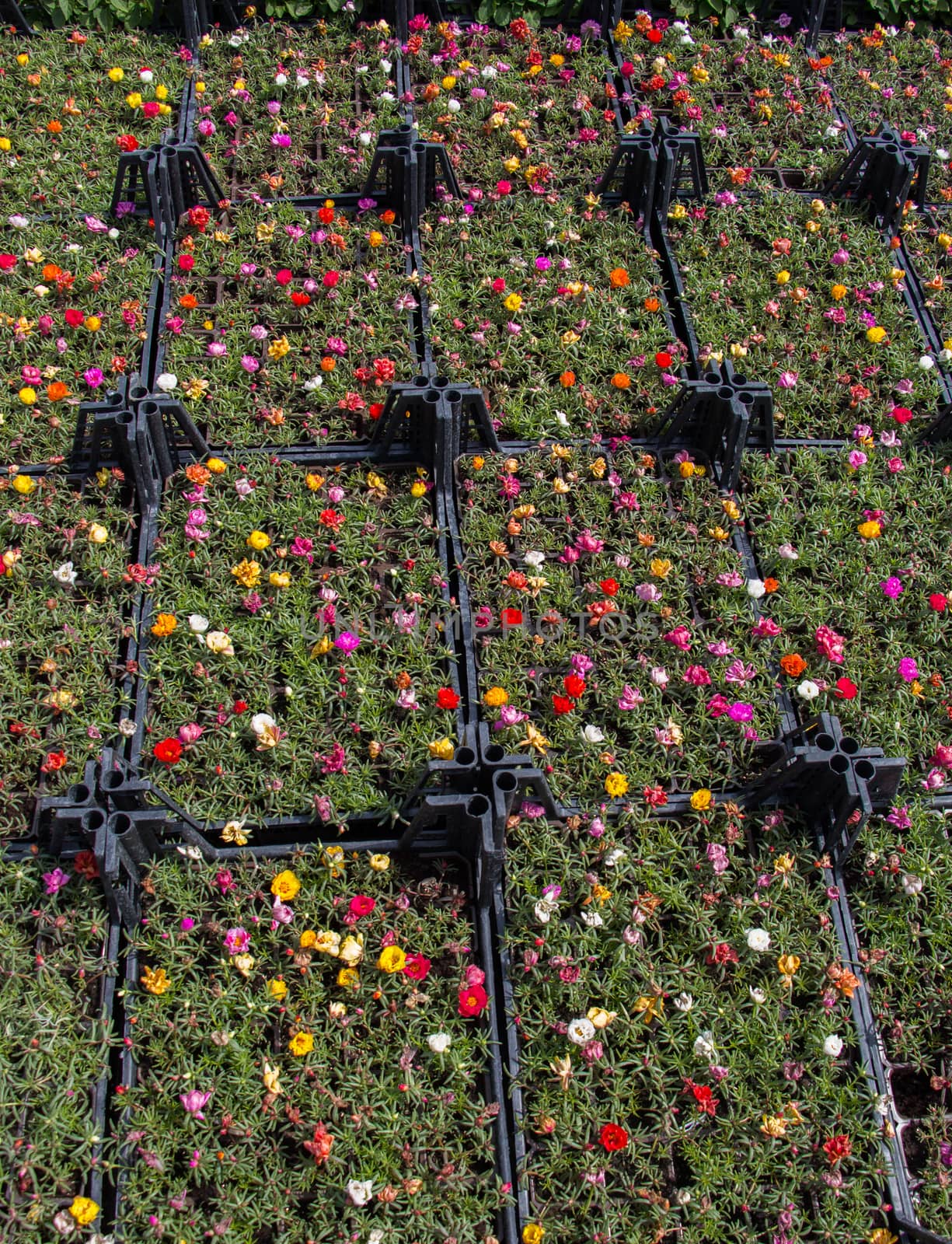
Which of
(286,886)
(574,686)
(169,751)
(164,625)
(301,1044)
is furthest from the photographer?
(164,625)

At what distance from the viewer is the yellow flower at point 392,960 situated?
3.29 metres

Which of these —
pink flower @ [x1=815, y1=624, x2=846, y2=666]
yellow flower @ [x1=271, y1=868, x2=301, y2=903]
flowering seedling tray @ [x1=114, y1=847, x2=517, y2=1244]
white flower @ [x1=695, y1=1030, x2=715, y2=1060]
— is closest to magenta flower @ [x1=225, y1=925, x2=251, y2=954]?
flowering seedling tray @ [x1=114, y1=847, x2=517, y2=1244]

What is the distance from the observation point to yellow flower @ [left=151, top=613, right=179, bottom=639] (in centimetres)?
392

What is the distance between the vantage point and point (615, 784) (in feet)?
11.9

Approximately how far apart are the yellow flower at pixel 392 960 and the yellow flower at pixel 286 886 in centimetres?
37

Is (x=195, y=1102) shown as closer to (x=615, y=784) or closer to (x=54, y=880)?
(x=54, y=880)

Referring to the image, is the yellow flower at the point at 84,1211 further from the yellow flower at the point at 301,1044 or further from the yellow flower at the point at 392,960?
the yellow flower at the point at 392,960

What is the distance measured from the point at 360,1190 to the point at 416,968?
0.65m

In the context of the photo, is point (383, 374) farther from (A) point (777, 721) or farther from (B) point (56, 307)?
(A) point (777, 721)

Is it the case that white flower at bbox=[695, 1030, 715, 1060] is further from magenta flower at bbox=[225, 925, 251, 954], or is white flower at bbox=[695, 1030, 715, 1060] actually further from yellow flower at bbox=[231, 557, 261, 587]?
yellow flower at bbox=[231, 557, 261, 587]

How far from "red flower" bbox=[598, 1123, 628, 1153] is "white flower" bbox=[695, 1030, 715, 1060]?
1.14 feet

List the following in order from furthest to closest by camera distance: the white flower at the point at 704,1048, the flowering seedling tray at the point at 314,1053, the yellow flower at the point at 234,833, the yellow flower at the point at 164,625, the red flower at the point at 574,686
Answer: the yellow flower at the point at 164,625
the red flower at the point at 574,686
the yellow flower at the point at 234,833
the white flower at the point at 704,1048
the flowering seedling tray at the point at 314,1053

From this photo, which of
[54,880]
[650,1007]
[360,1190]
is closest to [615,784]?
[650,1007]

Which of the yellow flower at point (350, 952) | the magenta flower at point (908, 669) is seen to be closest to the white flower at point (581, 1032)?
the yellow flower at point (350, 952)
